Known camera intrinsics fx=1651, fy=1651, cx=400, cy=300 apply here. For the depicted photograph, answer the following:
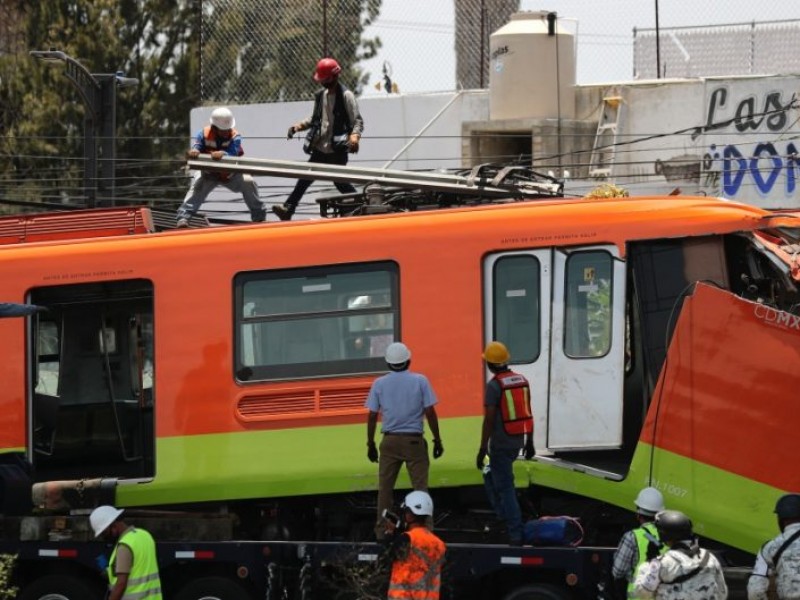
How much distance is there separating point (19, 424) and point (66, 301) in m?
1.14

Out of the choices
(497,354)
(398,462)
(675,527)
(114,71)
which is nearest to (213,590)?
(398,462)

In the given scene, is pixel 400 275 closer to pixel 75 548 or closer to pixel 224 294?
pixel 224 294

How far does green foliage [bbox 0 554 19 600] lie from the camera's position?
43.1 feet

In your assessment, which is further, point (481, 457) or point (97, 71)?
point (97, 71)

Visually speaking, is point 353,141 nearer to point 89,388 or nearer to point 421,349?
point 421,349

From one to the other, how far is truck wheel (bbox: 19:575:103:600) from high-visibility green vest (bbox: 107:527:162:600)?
7.84ft

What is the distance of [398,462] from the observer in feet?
42.5

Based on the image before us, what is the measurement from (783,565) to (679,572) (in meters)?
0.97

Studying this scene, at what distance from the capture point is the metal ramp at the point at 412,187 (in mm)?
14383

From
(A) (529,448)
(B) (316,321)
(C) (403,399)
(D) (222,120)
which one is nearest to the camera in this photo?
(C) (403,399)

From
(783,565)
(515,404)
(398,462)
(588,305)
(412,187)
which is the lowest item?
(783,565)

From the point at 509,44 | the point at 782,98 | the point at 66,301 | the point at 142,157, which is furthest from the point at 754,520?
the point at 142,157

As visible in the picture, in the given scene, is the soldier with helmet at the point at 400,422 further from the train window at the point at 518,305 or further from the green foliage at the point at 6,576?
the green foliage at the point at 6,576

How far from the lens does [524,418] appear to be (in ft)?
41.5
